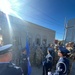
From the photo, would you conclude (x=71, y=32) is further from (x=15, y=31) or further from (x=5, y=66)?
(x=5, y=66)

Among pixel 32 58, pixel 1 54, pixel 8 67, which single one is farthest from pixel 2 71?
pixel 32 58

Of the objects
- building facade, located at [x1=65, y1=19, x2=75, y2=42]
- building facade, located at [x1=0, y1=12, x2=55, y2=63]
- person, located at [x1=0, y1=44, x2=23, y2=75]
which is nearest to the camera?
person, located at [x1=0, y1=44, x2=23, y2=75]

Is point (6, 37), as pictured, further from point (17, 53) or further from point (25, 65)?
point (25, 65)

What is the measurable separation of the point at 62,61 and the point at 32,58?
4.91 metres

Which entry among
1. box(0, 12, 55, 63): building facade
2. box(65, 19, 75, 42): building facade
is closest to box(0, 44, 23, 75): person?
box(0, 12, 55, 63): building facade

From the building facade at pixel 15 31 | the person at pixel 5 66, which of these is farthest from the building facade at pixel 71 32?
the person at pixel 5 66

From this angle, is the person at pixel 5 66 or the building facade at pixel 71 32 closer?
the person at pixel 5 66

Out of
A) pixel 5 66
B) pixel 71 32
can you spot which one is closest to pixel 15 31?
pixel 71 32

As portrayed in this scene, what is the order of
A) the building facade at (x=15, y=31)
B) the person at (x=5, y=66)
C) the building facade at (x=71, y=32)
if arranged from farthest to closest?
the building facade at (x=71, y=32) < the building facade at (x=15, y=31) < the person at (x=5, y=66)

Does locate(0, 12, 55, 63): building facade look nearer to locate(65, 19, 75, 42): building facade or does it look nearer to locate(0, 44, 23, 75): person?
locate(65, 19, 75, 42): building facade

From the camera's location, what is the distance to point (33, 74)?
5762 millimetres

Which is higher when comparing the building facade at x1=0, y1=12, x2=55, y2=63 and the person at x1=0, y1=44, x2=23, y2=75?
the building facade at x1=0, y1=12, x2=55, y2=63

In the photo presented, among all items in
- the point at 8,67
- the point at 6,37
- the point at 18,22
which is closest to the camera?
the point at 8,67

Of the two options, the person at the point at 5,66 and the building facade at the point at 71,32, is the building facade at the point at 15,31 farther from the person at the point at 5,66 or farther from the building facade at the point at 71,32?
the person at the point at 5,66
